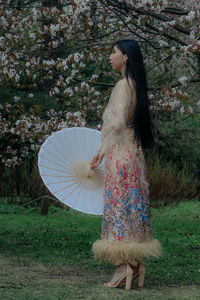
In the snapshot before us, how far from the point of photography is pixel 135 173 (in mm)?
4520

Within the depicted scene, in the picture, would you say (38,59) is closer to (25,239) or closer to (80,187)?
(25,239)

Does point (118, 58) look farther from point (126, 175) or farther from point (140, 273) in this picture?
point (140, 273)

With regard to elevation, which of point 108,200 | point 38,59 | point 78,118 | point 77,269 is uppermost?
point 38,59

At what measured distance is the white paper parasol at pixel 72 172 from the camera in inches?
188

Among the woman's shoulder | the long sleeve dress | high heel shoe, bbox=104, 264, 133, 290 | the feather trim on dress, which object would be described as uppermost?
the woman's shoulder

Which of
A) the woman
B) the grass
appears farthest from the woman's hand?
the grass

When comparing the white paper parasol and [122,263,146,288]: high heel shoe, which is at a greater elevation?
the white paper parasol

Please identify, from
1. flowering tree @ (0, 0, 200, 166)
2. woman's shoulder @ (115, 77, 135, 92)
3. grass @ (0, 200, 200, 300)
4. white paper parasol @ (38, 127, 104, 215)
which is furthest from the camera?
flowering tree @ (0, 0, 200, 166)

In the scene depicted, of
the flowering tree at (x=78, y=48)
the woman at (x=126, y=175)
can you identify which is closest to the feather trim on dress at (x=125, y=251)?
the woman at (x=126, y=175)

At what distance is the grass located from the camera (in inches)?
173

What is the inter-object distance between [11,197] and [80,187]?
21.9 feet

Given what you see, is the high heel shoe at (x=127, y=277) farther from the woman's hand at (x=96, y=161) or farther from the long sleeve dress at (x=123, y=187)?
the woman's hand at (x=96, y=161)

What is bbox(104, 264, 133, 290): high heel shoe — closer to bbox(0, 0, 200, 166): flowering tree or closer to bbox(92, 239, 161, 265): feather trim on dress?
bbox(92, 239, 161, 265): feather trim on dress

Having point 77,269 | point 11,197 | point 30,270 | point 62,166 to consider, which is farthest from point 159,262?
point 11,197
